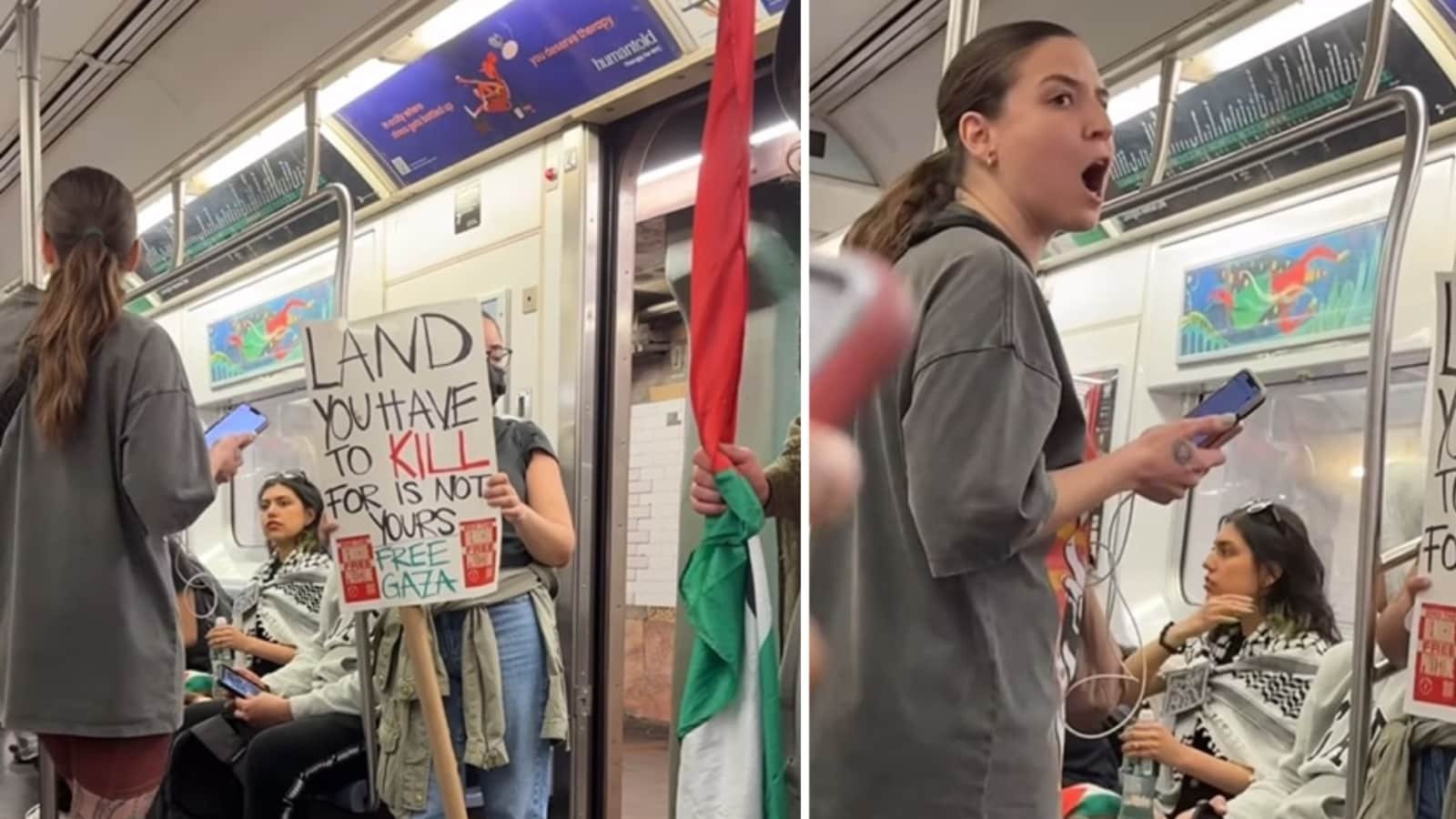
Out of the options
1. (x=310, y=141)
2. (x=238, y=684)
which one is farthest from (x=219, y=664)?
(x=310, y=141)

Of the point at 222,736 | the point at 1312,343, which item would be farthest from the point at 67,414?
the point at 1312,343

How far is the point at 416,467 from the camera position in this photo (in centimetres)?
188

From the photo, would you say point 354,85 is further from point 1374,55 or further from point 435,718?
point 1374,55

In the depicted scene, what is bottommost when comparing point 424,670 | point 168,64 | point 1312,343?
point 424,670

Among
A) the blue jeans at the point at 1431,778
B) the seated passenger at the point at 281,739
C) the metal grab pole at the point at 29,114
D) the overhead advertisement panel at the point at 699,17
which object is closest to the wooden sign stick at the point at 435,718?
the seated passenger at the point at 281,739

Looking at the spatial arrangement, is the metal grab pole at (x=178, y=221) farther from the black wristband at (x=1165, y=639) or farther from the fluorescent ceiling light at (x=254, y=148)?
the black wristband at (x=1165, y=639)

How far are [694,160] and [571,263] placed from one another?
0.81 ft

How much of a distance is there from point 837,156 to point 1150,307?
51cm

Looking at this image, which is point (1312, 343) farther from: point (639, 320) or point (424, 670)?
point (424, 670)

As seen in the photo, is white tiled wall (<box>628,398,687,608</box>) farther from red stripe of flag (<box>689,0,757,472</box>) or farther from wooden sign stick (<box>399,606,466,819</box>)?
wooden sign stick (<box>399,606,466,819</box>)

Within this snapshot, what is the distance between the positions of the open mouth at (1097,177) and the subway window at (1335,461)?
308 millimetres

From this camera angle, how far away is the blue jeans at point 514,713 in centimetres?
187

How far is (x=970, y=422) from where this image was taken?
52.9 inches

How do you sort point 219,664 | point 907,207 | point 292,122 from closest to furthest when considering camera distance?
point 907,207
point 219,664
point 292,122
